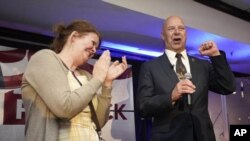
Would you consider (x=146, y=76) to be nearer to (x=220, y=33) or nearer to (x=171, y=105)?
(x=171, y=105)

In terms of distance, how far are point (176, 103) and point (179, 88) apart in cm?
21

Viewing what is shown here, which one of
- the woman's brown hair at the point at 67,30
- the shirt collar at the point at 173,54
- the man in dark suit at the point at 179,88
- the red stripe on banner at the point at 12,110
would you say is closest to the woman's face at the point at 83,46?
the woman's brown hair at the point at 67,30

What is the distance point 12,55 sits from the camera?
2.60 meters

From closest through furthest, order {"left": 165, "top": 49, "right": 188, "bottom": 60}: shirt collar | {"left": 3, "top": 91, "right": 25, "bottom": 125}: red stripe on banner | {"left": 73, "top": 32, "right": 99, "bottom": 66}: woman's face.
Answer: {"left": 73, "top": 32, "right": 99, "bottom": 66}: woman's face < {"left": 165, "top": 49, "right": 188, "bottom": 60}: shirt collar < {"left": 3, "top": 91, "right": 25, "bottom": 125}: red stripe on banner

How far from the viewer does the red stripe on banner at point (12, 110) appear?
2.43 m

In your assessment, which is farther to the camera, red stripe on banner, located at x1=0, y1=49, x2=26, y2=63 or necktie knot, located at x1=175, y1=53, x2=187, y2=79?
red stripe on banner, located at x1=0, y1=49, x2=26, y2=63

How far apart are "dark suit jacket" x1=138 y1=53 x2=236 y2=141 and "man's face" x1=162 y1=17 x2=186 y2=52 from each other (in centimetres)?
8

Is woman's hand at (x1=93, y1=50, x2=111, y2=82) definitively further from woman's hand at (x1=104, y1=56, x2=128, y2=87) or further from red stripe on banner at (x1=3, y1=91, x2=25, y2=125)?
red stripe on banner at (x1=3, y1=91, x2=25, y2=125)

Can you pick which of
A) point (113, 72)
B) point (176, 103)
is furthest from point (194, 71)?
point (113, 72)

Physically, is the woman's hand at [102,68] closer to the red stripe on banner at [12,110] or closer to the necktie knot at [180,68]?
the necktie knot at [180,68]

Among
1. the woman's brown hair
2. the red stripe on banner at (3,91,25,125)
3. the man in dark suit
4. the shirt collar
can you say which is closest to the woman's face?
the woman's brown hair

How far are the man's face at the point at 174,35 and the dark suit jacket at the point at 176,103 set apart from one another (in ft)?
0.27

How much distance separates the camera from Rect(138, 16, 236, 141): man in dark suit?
135 cm

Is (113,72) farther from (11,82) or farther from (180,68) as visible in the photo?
(11,82)
